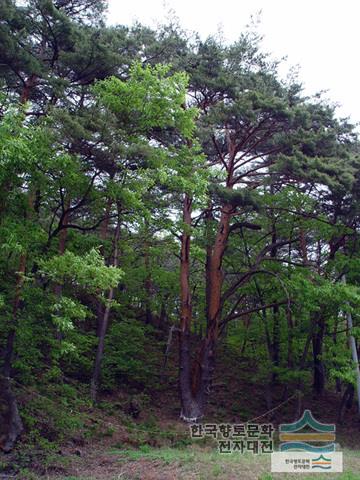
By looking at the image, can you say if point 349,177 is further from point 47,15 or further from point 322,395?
point 322,395

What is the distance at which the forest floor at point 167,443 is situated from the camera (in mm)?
8047

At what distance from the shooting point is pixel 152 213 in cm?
1162

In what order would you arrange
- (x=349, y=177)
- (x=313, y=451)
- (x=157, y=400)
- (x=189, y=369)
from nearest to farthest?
(x=313, y=451) < (x=349, y=177) < (x=189, y=369) < (x=157, y=400)

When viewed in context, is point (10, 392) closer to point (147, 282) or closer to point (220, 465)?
point (220, 465)

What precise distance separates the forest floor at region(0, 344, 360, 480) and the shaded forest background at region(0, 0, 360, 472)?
23 centimetres

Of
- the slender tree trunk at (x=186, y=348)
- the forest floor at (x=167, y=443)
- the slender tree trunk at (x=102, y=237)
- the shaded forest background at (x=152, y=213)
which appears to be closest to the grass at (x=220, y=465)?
the forest floor at (x=167, y=443)

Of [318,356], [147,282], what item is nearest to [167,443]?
[318,356]

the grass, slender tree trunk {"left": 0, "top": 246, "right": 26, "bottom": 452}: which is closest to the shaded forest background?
slender tree trunk {"left": 0, "top": 246, "right": 26, "bottom": 452}

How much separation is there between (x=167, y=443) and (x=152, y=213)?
224 inches

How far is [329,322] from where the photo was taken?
16234 mm

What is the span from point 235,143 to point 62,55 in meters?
6.56

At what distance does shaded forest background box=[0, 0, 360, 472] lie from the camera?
28.0ft

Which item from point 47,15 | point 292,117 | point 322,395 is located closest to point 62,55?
point 47,15

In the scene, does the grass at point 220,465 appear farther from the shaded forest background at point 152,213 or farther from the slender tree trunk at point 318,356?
the slender tree trunk at point 318,356
